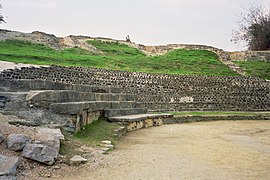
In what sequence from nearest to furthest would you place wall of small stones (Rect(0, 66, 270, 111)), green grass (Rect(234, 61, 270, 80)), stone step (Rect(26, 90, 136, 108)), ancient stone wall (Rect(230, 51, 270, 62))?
stone step (Rect(26, 90, 136, 108)), wall of small stones (Rect(0, 66, 270, 111)), green grass (Rect(234, 61, 270, 80)), ancient stone wall (Rect(230, 51, 270, 62))

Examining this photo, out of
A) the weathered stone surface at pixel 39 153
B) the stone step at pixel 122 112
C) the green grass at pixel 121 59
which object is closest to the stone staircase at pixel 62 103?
the stone step at pixel 122 112

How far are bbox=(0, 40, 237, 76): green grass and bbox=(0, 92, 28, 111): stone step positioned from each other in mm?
13036

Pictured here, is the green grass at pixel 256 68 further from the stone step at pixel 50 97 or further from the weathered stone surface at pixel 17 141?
the weathered stone surface at pixel 17 141

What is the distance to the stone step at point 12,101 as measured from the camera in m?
Result: 9.03

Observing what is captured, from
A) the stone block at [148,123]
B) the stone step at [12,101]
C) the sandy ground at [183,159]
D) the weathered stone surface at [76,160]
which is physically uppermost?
the stone step at [12,101]

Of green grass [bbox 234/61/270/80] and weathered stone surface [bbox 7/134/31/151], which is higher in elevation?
green grass [bbox 234/61/270/80]

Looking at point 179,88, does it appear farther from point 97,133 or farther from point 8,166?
point 8,166

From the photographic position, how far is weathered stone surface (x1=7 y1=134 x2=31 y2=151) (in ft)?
21.7

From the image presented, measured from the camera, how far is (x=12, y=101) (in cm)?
916

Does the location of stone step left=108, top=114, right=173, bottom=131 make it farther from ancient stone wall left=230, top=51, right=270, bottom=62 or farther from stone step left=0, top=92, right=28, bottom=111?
ancient stone wall left=230, top=51, right=270, bottom=62

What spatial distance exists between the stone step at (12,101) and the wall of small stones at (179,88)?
7.86m

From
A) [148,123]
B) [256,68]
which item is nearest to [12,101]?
[148,123]

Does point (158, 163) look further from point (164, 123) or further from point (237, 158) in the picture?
point (164, 123)

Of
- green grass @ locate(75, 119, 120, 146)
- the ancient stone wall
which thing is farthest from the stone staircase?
the ancient stone wall
